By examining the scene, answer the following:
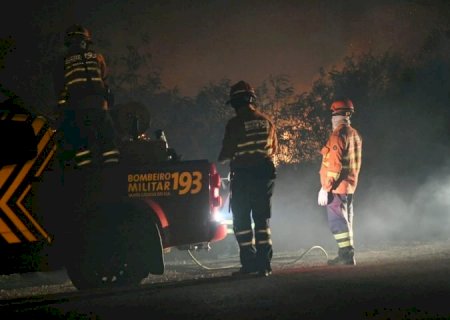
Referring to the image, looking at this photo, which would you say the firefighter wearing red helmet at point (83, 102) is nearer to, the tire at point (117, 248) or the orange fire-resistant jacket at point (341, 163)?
the tire at point (117, 248)

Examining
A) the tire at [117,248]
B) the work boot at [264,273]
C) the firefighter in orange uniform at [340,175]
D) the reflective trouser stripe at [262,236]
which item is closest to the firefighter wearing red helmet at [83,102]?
the tire at [117,248]

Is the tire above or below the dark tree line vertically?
below

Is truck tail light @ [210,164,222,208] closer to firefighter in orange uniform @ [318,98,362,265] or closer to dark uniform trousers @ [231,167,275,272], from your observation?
dark uniform trousers @ [231,167,275,272]

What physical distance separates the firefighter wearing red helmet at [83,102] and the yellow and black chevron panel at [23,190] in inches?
46.8

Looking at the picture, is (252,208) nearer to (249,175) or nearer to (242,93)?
(249,175)

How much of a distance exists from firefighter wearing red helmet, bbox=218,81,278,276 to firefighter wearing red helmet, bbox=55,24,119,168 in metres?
1.42

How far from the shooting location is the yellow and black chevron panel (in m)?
6.59

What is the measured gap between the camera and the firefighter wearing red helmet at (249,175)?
885 centimetres

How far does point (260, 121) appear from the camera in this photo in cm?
903

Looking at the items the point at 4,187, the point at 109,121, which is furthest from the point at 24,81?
the point at 4,187

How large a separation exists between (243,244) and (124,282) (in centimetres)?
157

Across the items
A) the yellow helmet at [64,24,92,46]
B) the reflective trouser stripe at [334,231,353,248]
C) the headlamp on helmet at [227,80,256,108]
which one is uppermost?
the yellow helmet at [64,24,92,46]

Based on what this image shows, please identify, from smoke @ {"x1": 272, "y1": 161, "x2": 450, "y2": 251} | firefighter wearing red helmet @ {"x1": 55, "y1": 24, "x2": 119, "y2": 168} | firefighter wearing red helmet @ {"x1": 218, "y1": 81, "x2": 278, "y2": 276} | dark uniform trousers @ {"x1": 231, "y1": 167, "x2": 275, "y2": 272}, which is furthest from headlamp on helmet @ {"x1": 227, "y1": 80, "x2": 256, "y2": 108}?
smoke @ {"x1": 272, "y1": 161, "x2": 450, "y2": 251}

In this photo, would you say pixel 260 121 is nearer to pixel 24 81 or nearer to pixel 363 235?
pixel 363 235
